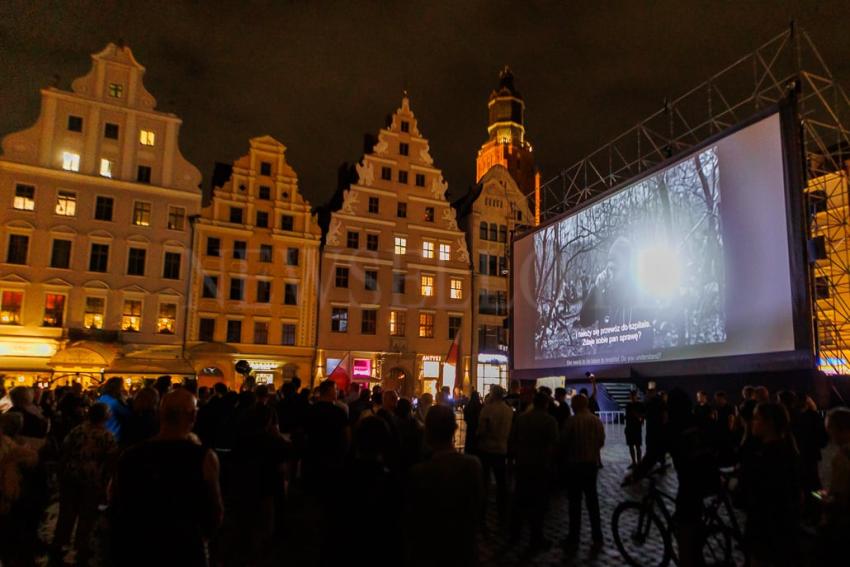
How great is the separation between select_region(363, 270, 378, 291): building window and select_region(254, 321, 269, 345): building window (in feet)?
20.0

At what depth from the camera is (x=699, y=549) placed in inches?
231

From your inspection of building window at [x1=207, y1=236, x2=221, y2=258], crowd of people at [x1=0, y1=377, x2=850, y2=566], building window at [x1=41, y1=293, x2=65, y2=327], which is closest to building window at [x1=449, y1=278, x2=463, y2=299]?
building window at [x1=207, y1=236, x2=221, y2=258]

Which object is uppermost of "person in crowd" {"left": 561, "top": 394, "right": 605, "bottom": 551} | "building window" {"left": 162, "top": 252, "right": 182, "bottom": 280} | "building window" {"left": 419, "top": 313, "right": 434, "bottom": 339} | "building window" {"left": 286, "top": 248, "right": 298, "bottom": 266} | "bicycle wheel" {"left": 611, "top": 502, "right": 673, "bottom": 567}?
"building window" {"left": 286, "top": 248, "right": 298, "bottom": 266}

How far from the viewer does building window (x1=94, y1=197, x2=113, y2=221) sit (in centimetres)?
3105

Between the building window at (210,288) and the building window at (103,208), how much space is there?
5.51 metres

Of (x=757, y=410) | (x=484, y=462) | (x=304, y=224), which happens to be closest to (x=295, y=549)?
(x=484, y=462)

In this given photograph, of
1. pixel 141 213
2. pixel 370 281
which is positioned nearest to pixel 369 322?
pixel 370 281

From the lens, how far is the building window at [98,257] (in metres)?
30.8

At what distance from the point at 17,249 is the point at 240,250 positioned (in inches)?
399

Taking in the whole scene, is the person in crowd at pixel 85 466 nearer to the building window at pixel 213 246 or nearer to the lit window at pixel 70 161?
the building window at pixel 213 246

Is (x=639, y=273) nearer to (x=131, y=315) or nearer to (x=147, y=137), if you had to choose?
(x=131, y=315)

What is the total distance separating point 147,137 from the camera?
32.7 metres

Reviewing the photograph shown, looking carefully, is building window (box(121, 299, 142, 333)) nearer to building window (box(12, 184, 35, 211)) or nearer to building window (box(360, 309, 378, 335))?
building window (box(12, 184, 35, 211))

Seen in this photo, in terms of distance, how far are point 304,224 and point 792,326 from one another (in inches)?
1057
